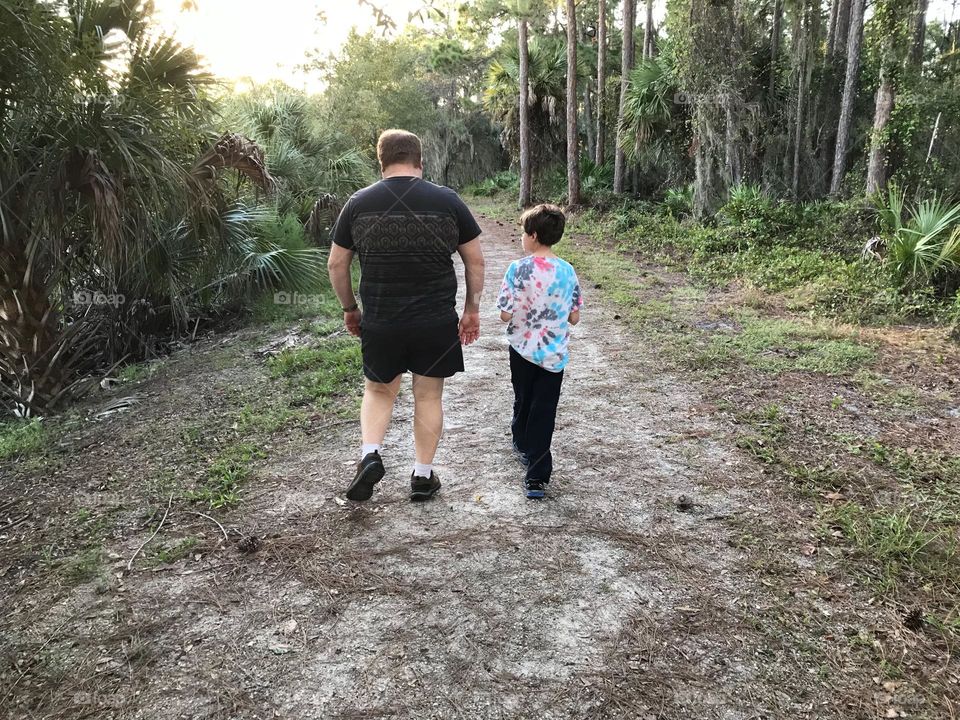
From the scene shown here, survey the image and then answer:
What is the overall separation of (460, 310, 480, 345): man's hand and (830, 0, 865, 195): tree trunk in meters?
10.0

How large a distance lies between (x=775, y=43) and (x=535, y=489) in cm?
1261

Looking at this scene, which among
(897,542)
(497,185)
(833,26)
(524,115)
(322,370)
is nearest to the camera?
(897,542)

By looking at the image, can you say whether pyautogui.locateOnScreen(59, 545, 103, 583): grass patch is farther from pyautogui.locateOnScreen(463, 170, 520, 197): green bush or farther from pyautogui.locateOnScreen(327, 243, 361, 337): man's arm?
pyautogui.locateOnScreen(463, 170, 520, 197): green bush

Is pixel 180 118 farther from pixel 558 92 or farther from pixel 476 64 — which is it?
pixel 476 64

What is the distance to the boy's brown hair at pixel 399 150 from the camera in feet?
9.53

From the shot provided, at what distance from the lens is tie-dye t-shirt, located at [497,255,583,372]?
3.12 meters

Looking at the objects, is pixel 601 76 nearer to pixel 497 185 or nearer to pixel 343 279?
pixel 497 185

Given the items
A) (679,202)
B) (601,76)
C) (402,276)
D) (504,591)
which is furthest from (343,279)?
(601,76)

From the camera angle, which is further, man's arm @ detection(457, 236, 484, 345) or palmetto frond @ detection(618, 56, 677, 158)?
palmetto frond @ detection(618, 56, 677, 158)

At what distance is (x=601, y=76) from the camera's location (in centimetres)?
1617

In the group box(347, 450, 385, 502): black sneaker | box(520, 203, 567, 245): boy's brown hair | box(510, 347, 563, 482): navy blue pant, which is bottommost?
box(347, 450, 385, 502): black sneaker

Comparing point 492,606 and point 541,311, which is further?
point 541,311

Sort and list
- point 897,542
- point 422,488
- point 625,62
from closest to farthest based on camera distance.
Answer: point 897,542 < point 422,488 < point 625,62

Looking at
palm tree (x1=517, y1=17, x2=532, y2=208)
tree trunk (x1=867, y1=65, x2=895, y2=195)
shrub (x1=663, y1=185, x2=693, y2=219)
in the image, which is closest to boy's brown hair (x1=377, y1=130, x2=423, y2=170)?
tree trunk (x1=867, y1=65, x2=895, y2=195)
